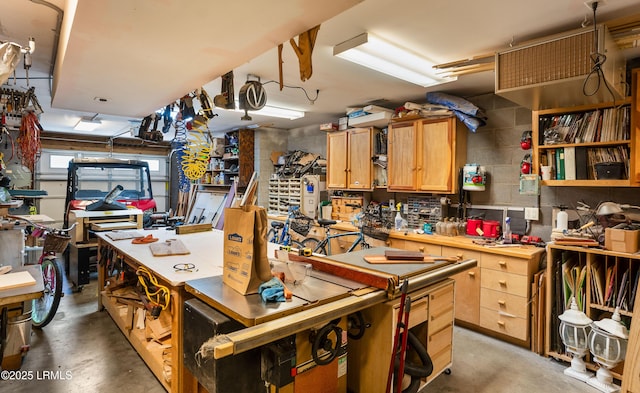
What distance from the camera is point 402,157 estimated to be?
4414 millimetres

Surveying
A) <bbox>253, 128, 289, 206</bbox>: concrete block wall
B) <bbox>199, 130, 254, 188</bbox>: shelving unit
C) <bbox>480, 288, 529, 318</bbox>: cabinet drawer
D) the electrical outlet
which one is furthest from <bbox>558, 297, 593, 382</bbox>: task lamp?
<bbox>199, 130, 254, 188</bbox>: shelving unit

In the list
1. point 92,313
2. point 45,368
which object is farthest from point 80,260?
point 45,368

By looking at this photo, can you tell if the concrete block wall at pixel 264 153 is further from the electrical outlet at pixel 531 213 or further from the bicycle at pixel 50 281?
the electrical outlet at pixel 531 213

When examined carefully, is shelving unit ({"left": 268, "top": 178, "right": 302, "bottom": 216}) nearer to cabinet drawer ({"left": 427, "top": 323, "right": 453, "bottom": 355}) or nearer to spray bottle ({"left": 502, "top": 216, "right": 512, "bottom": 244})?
spray bottle ({"left": 502, "top": 216, "right": 512, "bottom": 244})

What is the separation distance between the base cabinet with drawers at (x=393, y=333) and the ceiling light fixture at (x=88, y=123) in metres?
5.98

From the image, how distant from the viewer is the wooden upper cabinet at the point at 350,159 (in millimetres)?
4891

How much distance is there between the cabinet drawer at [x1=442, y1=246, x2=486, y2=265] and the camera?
341cm

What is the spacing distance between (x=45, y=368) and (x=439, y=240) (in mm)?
3742

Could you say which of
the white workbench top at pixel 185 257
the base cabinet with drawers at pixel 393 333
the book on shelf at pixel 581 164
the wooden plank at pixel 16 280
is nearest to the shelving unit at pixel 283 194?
the white workbench top at pixel 185 257

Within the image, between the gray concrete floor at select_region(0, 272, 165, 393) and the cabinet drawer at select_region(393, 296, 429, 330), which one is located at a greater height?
the cabinet drawer at select_region(393, 296, 429, 330)

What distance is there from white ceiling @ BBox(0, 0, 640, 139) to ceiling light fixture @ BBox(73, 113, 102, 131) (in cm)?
253

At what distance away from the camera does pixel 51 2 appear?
7.16ft

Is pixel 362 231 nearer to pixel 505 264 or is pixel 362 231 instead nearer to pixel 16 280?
pixel 505 264

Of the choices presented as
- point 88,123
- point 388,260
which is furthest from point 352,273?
point 88,123
